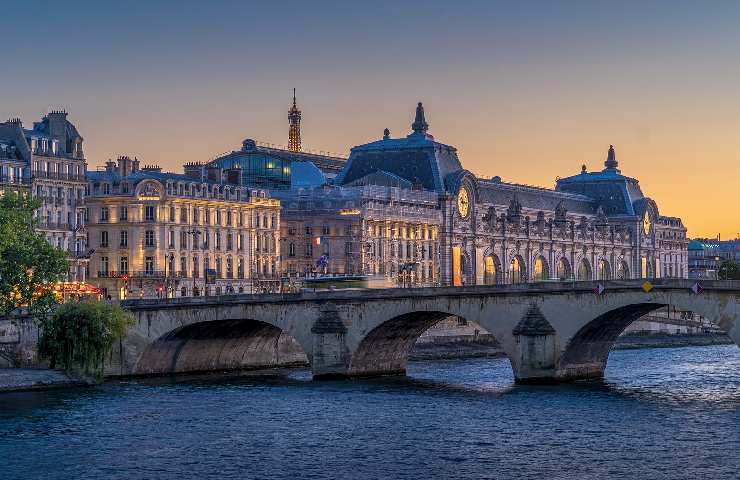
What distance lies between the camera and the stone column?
116250 millimetres

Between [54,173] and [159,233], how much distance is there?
50.9 feet

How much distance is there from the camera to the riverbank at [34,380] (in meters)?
107

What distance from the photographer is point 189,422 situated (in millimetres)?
90438

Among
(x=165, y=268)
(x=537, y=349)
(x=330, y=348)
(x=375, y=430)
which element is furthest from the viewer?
(x=165, y=268)

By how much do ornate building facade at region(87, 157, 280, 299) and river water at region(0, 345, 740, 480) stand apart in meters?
46.6

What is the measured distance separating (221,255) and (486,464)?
97279mm

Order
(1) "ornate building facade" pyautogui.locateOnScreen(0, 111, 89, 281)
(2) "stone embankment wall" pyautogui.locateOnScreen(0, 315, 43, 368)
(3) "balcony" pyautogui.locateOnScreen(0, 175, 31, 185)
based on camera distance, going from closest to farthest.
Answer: (2) "stone embankment wall" pyautogui.locateOnScreen(0, 315, 43, 368)
(3) "balcony" pyautogui.locateOnScreen(0, 175, 31, 185)
(1) "ornate building facade" pyautogui.locateOnScreen(0, 111, 89, 281)

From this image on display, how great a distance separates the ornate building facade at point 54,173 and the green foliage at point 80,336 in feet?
102

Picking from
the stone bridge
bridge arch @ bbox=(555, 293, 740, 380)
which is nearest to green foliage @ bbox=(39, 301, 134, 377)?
the stone bridge

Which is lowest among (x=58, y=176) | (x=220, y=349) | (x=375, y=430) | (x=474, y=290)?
(x=375, y=430)

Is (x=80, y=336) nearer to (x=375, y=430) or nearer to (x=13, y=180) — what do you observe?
(x=375, y=430)

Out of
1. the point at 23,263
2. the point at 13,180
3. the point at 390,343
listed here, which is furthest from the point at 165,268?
the point at 390,343

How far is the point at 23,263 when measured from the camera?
4653 inches

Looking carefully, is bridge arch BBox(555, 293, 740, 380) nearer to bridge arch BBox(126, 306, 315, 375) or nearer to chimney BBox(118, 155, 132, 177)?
→ bridge arch BBox(126, 306, 315, 375)
